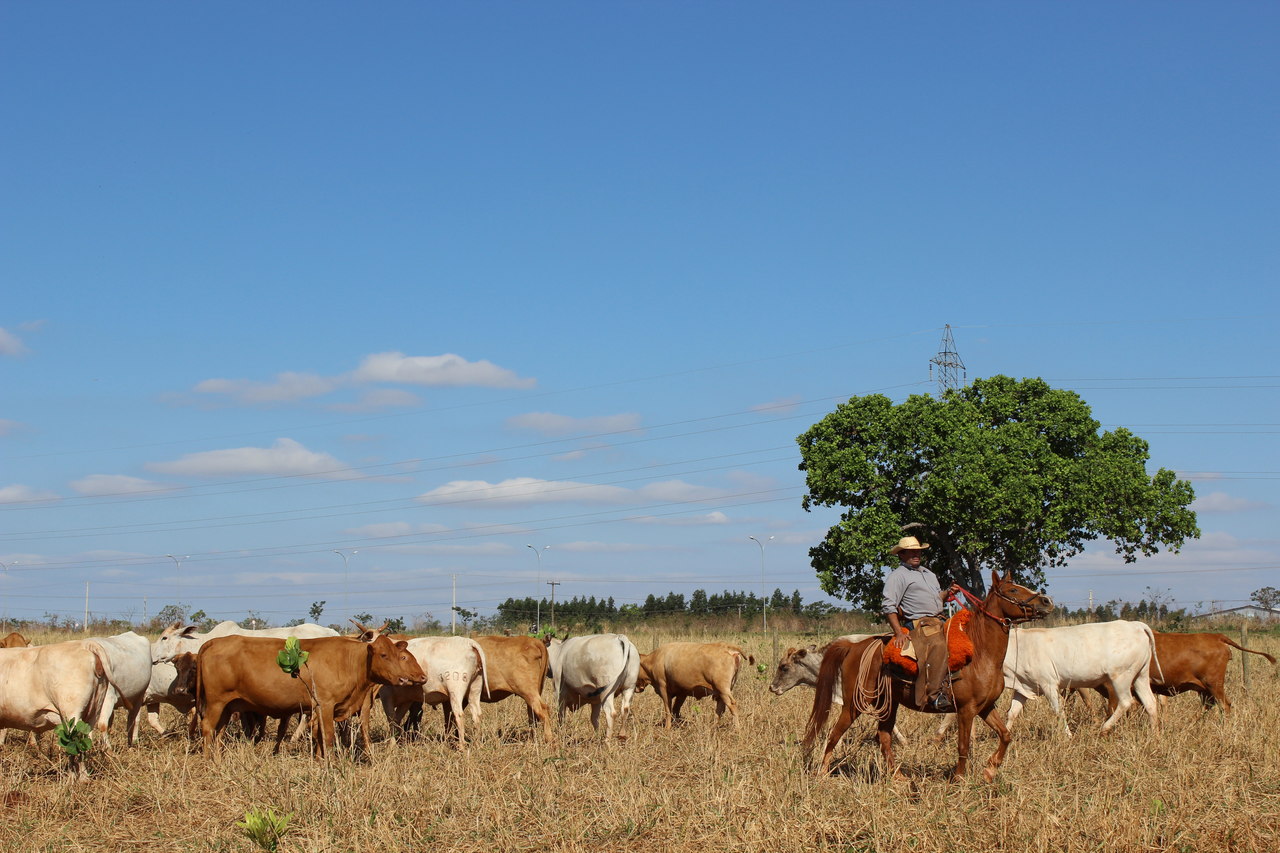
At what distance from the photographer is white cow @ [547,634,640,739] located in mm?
16641

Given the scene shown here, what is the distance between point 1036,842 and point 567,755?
6035mm

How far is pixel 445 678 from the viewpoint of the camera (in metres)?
15.5

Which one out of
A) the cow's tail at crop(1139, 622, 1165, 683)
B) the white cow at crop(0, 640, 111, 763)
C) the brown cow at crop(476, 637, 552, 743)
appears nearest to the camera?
the white cow at crop(0, 640, 111, 763)

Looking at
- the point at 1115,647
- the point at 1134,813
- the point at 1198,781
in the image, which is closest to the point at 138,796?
the point at 1134,813

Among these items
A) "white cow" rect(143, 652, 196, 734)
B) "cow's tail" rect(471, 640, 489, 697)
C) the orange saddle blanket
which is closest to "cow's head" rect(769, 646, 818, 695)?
"cow's tail" rect(471, 640, 489, 697)

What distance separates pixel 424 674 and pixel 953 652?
651cm

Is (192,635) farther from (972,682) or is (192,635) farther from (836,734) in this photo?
(972,682)

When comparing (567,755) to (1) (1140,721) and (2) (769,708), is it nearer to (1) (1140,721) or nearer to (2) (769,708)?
(2) (769,708)

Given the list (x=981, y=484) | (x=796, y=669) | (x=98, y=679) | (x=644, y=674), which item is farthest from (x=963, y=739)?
(x=981, y=484)

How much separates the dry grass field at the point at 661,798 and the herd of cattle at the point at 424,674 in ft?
2.31

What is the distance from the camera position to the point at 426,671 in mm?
15531

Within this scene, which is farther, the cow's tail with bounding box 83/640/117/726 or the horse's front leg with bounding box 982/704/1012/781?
the cow's tail with bounding box 83/640/117/726

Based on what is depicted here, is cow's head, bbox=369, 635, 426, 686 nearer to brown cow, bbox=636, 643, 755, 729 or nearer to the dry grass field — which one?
the dry grass field

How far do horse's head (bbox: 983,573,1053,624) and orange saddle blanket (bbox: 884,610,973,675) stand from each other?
47cm
